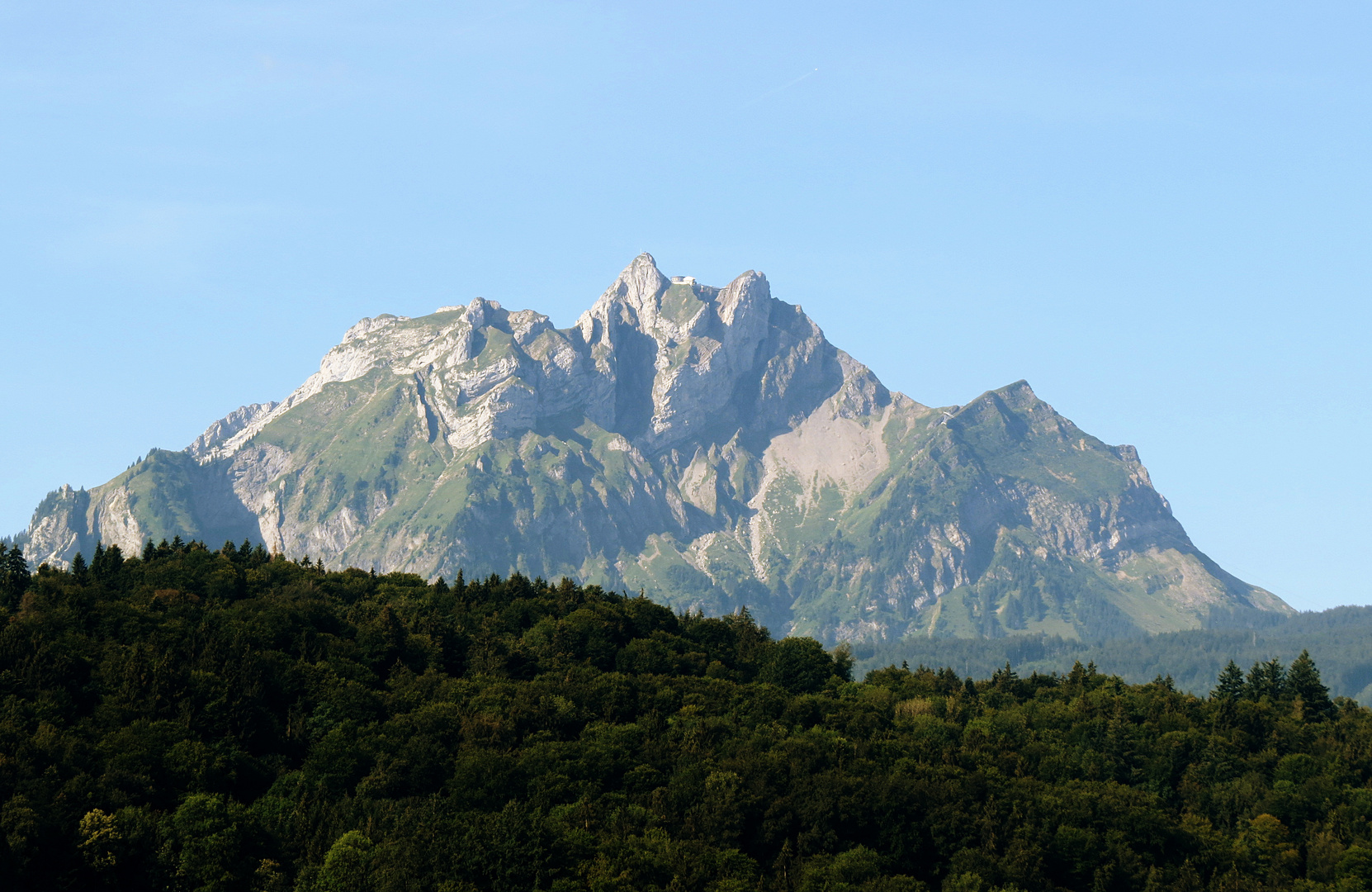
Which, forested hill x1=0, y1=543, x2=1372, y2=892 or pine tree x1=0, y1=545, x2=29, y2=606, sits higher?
pine tree x1=0, y1=545, x2=29, y2=606

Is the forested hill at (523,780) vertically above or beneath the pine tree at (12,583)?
beneath

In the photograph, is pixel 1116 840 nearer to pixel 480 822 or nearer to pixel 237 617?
pixel 480 822

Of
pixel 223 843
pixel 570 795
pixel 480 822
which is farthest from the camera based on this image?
pixel 570 795

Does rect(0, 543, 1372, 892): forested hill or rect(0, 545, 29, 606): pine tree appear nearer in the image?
rect(0, 543, 1372, 892): forested hill

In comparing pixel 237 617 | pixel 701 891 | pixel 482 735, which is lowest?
pixel 701 891

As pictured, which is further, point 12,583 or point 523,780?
point 12,583

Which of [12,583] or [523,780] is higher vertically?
[12,583]

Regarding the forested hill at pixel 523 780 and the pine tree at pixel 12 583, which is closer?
the forested hill at pixel 523 780

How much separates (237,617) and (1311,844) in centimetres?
12955

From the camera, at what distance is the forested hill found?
409 feet

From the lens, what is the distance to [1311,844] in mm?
164750

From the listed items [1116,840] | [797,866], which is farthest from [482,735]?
[1116,840]

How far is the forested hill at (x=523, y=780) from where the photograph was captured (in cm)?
12481

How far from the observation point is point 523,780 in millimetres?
149125
